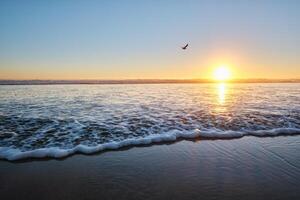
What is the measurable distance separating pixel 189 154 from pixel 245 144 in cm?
Result: 187

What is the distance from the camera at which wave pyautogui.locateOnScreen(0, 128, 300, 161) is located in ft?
18.8

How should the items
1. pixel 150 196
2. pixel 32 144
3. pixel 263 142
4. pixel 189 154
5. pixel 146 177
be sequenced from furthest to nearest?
1. pixel 263 142
2. pixel 32 144
3. pixel 189 154
4. pixel 146 177
5. pixel 150 196

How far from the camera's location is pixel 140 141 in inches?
268

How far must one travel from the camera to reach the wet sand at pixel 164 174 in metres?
3.94

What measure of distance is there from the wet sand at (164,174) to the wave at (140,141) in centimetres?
31

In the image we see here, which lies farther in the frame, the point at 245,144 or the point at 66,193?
the point at 245,144

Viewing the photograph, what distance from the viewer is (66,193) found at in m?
3.94

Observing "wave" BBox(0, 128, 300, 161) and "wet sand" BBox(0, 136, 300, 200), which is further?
"wave" BBox(0, 128, 300, 161)

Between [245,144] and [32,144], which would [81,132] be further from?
[245,144]

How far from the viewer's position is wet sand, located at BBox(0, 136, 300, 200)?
394 cm

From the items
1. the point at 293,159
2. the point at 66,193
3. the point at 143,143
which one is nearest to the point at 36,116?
the point at 143,143

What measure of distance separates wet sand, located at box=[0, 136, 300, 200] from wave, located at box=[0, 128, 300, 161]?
310 mm

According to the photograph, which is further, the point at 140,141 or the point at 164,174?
the point at 140,141

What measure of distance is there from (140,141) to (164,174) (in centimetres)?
224
